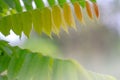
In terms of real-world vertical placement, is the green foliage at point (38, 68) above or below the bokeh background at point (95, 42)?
below

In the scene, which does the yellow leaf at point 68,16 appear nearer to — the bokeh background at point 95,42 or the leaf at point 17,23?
the leaf at point 17,23

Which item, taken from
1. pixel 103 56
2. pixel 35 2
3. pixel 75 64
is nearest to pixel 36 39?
pixel 103 56

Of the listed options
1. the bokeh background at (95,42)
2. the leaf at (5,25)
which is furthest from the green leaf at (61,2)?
the bokeh background at (95,42)

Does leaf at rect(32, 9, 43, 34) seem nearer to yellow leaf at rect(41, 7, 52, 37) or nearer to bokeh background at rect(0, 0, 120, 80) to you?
yellow leaf at rect(41, 7, 52, 37)

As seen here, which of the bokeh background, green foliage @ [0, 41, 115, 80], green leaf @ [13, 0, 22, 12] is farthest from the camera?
the bokeh background

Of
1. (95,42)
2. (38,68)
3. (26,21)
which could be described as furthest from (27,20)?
(95,42)

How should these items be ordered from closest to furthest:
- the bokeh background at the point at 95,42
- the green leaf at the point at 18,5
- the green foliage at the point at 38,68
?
the green foliage at the point at 38,68 < the green leaf at the point at 18,5 < the bokeh background at the point at 95,42

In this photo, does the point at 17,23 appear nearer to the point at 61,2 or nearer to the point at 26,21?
the point at 26,21

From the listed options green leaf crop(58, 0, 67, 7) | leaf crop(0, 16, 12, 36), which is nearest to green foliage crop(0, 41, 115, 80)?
leaf crop(0, 16, 12, 36)
